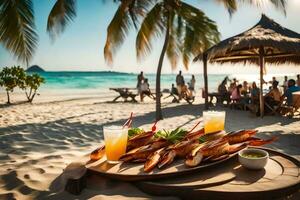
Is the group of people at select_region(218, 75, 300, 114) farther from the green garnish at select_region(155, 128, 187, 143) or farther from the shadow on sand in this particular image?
the green garnish at select_region(155, 128, 187, 143)

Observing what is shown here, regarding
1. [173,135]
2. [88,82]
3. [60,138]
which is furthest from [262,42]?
[88,82]

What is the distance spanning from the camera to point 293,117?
8805mm

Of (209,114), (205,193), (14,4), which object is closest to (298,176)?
(205,193)

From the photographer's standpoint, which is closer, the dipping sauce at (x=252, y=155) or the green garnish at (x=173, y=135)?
the dipping sauce at (x=252, y=155)

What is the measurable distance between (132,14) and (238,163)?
26.5ft

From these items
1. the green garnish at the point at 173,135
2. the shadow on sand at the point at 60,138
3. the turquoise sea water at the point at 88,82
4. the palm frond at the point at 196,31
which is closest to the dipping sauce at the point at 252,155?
the green garnish at the point at 173,135

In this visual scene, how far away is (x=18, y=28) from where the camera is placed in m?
6.20

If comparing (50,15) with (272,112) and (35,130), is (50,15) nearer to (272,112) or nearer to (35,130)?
(35,130)

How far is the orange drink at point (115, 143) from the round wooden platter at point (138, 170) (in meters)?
0.08

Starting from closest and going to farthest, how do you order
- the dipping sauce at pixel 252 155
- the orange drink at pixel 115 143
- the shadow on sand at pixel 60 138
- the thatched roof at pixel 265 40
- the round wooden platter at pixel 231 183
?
the round wooden platter at pixel 231 183 → the dipping sauce at pixel 252 155 → the orange drink at pixel 115 143 → the shadow on sand at pixel 60 138 → the thatched roof at pixel 265 40

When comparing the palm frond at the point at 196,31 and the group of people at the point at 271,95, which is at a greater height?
the palm frond at the point at 196,31

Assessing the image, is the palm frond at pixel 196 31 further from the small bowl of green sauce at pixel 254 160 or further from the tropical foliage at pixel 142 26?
the small bowl of green sauce at pixel 254 160

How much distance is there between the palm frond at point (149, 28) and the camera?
9750 millimetres

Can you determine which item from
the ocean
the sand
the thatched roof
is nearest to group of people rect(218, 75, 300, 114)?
the sand
